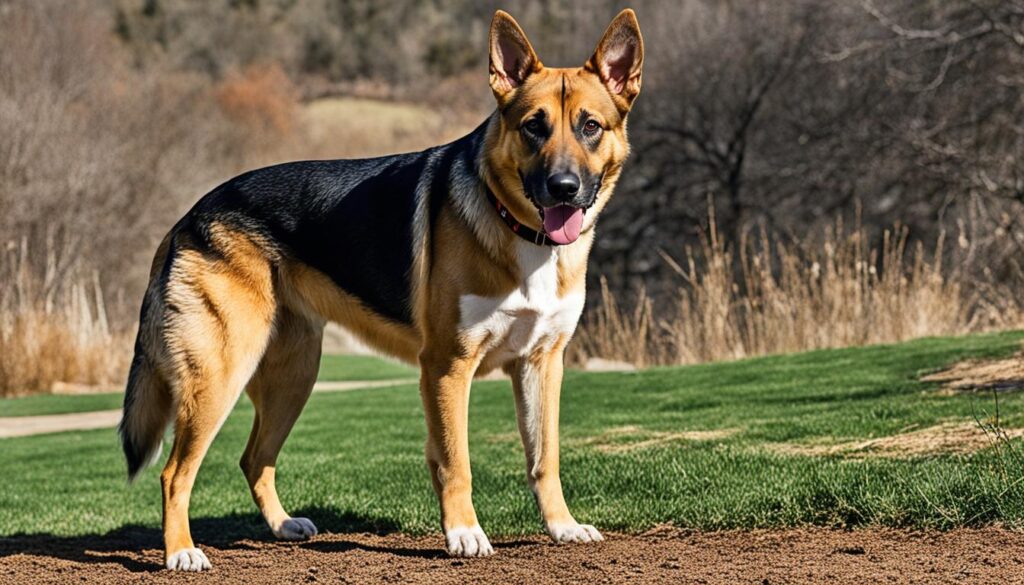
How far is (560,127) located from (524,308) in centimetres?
78

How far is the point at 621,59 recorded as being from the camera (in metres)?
5.57

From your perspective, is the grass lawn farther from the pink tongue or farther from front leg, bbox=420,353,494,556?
the pink tongue

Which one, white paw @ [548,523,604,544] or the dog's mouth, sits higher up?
the dog's mouth

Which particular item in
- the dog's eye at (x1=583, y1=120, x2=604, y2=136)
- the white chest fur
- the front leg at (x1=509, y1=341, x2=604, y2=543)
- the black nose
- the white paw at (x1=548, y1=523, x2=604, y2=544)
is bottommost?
the white paw at (x1=548, y1=523, x2=604, y2=544)

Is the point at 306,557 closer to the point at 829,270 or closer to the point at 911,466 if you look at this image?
the point at 911,466

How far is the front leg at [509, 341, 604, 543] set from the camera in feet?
18.3

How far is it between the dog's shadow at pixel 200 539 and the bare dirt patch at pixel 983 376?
4.76 metres

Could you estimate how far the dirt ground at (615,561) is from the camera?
4.47 m

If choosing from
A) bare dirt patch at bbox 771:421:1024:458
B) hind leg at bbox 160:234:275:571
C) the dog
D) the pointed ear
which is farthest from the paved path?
the pointed ear

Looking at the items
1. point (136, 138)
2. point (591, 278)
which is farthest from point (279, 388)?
point (136, 138)

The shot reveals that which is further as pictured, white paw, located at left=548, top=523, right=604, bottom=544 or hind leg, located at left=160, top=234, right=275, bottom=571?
hind leg, located at left=160, top=234, right=275, bottom=571

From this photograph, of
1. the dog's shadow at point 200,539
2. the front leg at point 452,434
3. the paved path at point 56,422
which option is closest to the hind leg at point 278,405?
the dog's shadow at point 200,539

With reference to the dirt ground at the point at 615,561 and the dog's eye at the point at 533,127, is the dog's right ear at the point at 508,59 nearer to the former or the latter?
the dog's eye at the point at 533,127

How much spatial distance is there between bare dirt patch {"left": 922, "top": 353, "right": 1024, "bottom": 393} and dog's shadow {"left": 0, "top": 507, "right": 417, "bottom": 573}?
4.76 m
